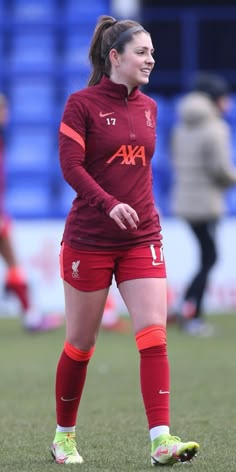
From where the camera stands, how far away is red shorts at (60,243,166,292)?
5.47 m

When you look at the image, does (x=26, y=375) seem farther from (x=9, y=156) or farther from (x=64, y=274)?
(x=9, y=156)

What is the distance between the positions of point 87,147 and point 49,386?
332 cm

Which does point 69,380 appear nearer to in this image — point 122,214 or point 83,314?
point 83,314

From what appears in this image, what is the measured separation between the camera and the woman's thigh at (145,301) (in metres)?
5.39

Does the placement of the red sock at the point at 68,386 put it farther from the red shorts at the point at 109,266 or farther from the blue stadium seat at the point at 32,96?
the blue stadium seat at the point at 32,96

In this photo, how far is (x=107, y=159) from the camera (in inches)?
216

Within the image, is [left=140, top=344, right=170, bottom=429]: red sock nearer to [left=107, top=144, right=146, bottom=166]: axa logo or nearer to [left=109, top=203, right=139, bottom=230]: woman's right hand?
[left=109, top=203, right=139, bottom=230]: woman's right hand

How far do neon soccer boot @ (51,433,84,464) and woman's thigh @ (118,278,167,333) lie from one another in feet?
2.04

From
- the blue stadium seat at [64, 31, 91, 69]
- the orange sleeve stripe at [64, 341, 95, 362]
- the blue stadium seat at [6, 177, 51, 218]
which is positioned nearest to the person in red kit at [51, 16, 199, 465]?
the orange sleeve stripe at [64, 341, 95, 362]

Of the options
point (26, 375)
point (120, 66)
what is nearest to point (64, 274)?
point (120, 66)

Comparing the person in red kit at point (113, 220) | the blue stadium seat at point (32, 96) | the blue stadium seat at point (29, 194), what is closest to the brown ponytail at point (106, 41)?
the person in red kit at point (113, 220)

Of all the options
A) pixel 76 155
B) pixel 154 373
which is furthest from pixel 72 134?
pixel 154 373

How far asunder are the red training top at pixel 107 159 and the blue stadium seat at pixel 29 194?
33.3ft

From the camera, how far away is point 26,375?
9086 millimetres
